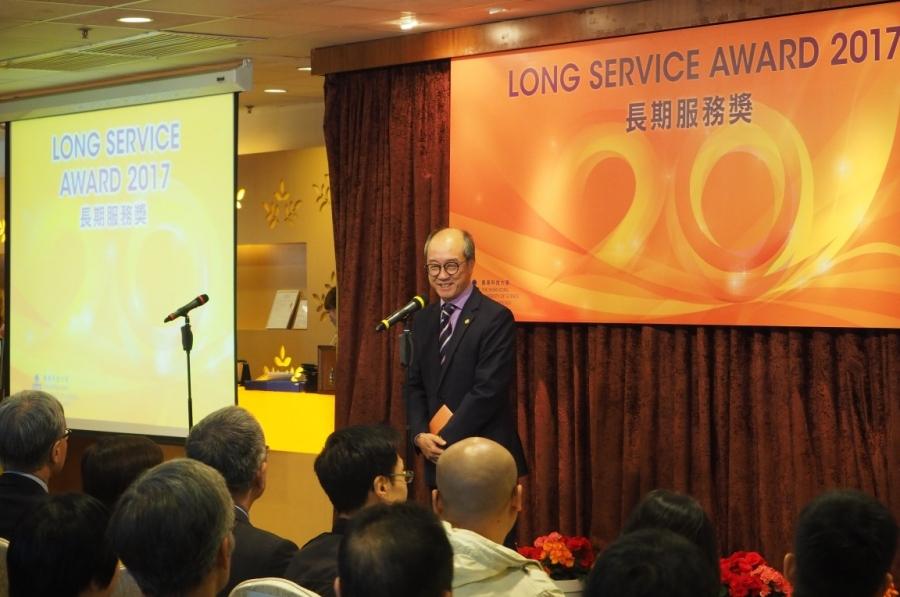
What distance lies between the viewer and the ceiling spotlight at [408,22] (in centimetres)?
570

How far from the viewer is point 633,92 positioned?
5344 mm

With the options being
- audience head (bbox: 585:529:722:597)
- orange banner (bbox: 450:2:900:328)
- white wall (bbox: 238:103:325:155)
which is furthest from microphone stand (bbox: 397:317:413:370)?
white wall (bbox: 238:103:325:155)

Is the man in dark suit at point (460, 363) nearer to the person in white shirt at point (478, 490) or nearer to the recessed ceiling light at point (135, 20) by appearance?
the person in white shirt at point (478, 490)

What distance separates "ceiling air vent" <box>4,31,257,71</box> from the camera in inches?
249

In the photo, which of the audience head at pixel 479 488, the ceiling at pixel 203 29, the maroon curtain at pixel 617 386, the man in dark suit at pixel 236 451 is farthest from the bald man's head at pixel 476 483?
the ceiling at pixel 203 29

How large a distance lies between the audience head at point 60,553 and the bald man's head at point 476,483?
2.70 feet

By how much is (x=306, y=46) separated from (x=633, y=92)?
195cm

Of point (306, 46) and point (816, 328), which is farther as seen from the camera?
point (306, 46)

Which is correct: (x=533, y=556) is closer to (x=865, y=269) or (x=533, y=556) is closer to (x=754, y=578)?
(x=754, y=578)

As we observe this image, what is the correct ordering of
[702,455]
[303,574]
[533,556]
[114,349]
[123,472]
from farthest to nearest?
[114,349]
[533,556]
[702,455]
[123,472]
[303,574]

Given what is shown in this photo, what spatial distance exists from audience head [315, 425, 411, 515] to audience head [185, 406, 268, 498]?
0.24m

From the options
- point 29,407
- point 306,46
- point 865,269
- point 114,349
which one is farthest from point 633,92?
point 114,349

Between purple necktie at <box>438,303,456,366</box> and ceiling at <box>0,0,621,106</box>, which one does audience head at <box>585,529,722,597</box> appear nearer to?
purple necktie at <box>438,303,456,366</box>

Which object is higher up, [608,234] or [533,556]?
[608,234]
